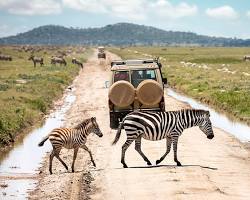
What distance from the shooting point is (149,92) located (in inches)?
922

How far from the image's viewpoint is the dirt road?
15.2 meters

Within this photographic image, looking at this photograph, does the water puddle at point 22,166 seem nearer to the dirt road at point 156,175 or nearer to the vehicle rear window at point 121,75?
the dirt road at point 156,175

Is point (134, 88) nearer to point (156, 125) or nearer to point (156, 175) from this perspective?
point (156, 125)

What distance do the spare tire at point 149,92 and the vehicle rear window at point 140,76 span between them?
1444 millimetres

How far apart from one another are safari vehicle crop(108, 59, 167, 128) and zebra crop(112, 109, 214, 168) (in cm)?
481

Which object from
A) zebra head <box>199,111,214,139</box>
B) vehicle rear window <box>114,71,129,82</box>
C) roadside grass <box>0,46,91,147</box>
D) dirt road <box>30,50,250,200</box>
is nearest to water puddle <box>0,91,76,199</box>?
dirt road <box>30,50,250,200</box>

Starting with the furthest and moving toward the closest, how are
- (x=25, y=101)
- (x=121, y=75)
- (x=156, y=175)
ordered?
(x=25, y=101), (x=121, y=75), (x=156, y=175)

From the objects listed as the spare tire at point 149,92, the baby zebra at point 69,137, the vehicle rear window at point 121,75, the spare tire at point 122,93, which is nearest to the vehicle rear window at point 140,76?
the vehicle rear window at point 121,75

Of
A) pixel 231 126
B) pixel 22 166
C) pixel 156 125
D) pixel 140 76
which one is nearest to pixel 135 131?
pixel 156 125

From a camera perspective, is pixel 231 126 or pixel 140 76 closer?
pixel 140 76

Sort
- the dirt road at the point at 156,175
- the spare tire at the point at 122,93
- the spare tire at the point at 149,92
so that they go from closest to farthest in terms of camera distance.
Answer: the dirt road at the point at 156,175 < the spare tire at the point at 149,92 < the spare tire at the point at 122,93

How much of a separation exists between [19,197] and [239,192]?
627 cm

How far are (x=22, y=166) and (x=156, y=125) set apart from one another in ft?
18.4

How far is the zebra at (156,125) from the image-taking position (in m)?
17.9
